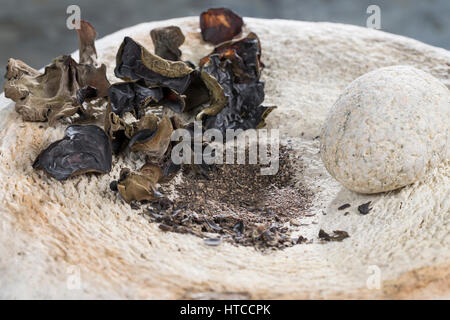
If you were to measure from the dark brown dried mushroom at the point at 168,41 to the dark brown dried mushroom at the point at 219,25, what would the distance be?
9.1 inches

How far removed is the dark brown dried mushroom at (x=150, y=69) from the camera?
1.49 meters

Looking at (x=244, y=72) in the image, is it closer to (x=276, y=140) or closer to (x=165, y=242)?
(x=276, y=140)

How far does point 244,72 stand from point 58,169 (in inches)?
26.9

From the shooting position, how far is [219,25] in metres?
1.98

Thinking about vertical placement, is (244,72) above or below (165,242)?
above

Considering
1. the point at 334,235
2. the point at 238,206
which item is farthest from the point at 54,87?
the point at 334,235

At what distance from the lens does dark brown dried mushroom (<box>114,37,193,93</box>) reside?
149cm

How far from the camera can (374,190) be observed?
1293 millimetres

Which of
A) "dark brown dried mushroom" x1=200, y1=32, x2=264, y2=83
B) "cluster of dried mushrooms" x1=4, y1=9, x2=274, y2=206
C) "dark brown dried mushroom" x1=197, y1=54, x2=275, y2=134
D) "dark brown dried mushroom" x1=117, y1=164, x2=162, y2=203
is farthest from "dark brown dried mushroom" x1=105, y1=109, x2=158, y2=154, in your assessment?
"dark brown dried mushroom" x1=200, y1=32, x2=264, y2=83

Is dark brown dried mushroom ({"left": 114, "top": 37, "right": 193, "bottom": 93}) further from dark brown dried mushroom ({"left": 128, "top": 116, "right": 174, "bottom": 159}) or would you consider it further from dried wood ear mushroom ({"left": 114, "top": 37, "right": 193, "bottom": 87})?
dark brown dried mushroom ({"left": 128, "top": 116, "right": 174, "bottom": 159})

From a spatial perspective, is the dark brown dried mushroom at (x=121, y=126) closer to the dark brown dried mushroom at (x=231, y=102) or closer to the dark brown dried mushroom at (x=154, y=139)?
the dark brown dried mushroom at (x=154, y=139)

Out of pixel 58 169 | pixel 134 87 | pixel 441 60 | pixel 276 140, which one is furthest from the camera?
pixel 441 60

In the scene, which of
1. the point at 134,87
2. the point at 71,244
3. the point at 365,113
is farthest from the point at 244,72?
the point at 71,244

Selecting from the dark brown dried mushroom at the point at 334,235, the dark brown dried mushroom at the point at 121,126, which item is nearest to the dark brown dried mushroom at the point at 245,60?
the dark brown dried mushroom at the point at 121,126
